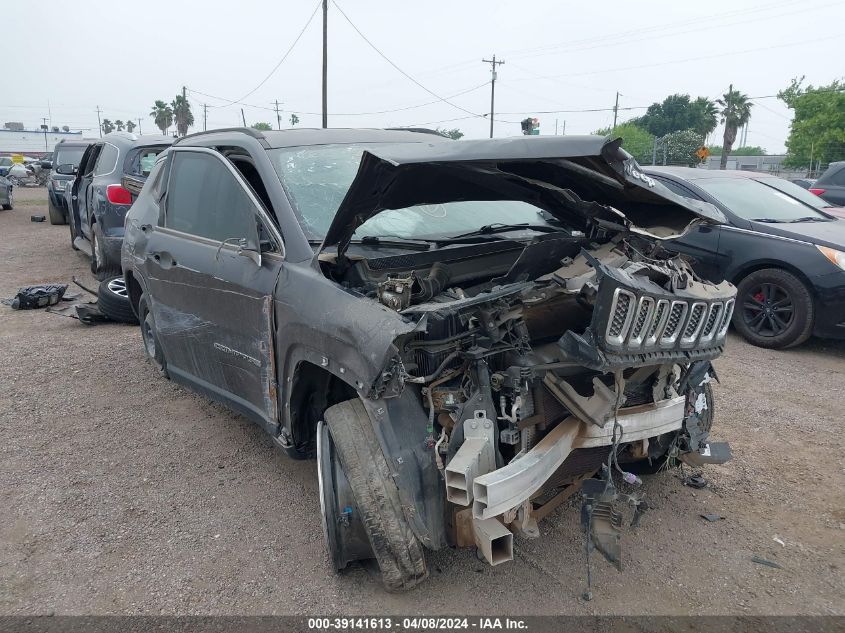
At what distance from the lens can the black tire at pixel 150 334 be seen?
477 centimetres

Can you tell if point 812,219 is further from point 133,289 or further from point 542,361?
point 133,289

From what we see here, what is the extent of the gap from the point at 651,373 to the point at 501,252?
3.19 ft

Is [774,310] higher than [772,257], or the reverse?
[772,257]

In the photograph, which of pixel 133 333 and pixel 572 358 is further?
pixel 133 333

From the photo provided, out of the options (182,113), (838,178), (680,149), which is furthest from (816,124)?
(182,113)

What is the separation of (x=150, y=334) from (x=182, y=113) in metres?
86.4

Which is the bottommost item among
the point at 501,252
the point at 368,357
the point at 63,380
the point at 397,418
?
the point at 63,380

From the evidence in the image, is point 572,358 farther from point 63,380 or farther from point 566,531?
point 63,380

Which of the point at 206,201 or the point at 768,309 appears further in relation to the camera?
the point at 768,309

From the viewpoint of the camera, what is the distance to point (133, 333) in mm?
6793

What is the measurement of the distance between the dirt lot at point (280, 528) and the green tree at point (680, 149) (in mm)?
46740

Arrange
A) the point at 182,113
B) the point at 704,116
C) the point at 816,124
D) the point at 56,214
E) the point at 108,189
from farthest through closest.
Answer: the point at 182,113, the point at 704,116, the point at 816,124, the point at 56,214, the point at 108,189

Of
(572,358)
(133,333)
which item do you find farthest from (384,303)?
(133,333)

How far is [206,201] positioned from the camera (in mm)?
3994
